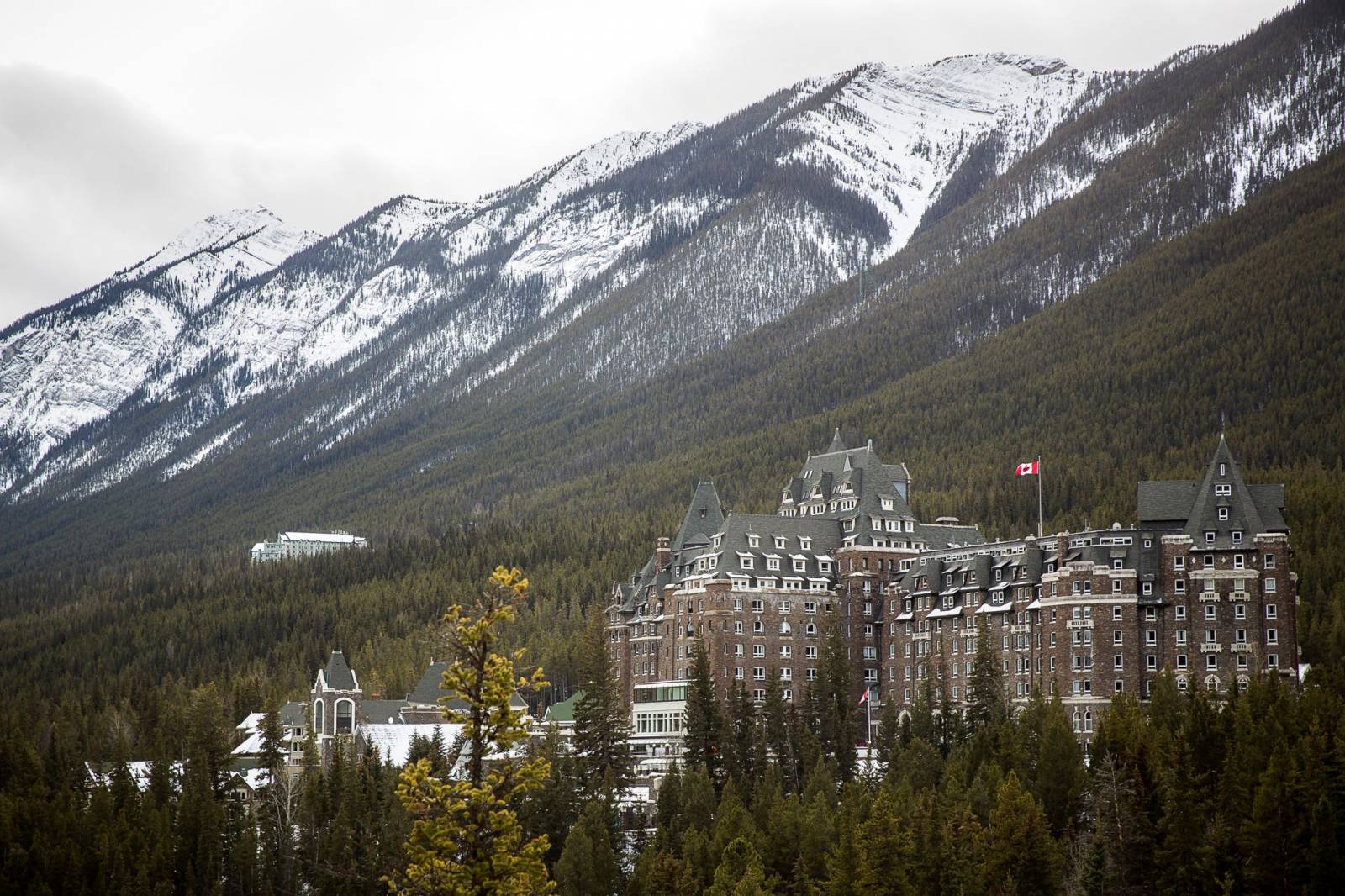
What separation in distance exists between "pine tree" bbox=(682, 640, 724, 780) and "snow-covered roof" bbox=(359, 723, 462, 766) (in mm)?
34534

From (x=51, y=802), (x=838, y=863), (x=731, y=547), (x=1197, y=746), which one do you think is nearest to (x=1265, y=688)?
(x=1197, y=746)

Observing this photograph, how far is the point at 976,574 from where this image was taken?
160 m

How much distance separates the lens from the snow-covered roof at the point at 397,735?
18088cm

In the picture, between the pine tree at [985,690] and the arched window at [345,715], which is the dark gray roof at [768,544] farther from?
the arched window at [345,715]

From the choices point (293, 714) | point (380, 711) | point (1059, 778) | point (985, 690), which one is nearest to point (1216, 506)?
point (985, 690)

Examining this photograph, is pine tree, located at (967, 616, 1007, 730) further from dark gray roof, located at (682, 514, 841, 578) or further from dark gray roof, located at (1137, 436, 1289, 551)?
dark gray roof, located at (682, 514, 841, 578)

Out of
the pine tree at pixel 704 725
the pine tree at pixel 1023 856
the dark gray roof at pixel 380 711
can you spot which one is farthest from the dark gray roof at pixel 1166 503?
the dark gray roof at pixel 380 711

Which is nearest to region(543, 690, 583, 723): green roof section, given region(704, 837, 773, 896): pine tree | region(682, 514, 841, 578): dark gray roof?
region(682, 514, 841, 578): dark gray roof

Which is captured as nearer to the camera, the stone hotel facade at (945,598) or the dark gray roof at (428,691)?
the stone hotel facade at (945,598)

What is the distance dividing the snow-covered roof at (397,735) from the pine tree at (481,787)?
122247 millimetres

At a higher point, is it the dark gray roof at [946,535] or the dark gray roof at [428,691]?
the dark gray roof at [946,535]

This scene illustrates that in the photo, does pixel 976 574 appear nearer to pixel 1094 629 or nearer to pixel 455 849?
pixel 1094 629

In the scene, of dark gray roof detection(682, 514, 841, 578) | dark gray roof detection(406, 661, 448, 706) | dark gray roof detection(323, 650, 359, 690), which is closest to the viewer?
dark gray roof detection(682, 514, 841, 578)

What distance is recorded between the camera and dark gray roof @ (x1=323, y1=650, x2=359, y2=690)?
18800cm
